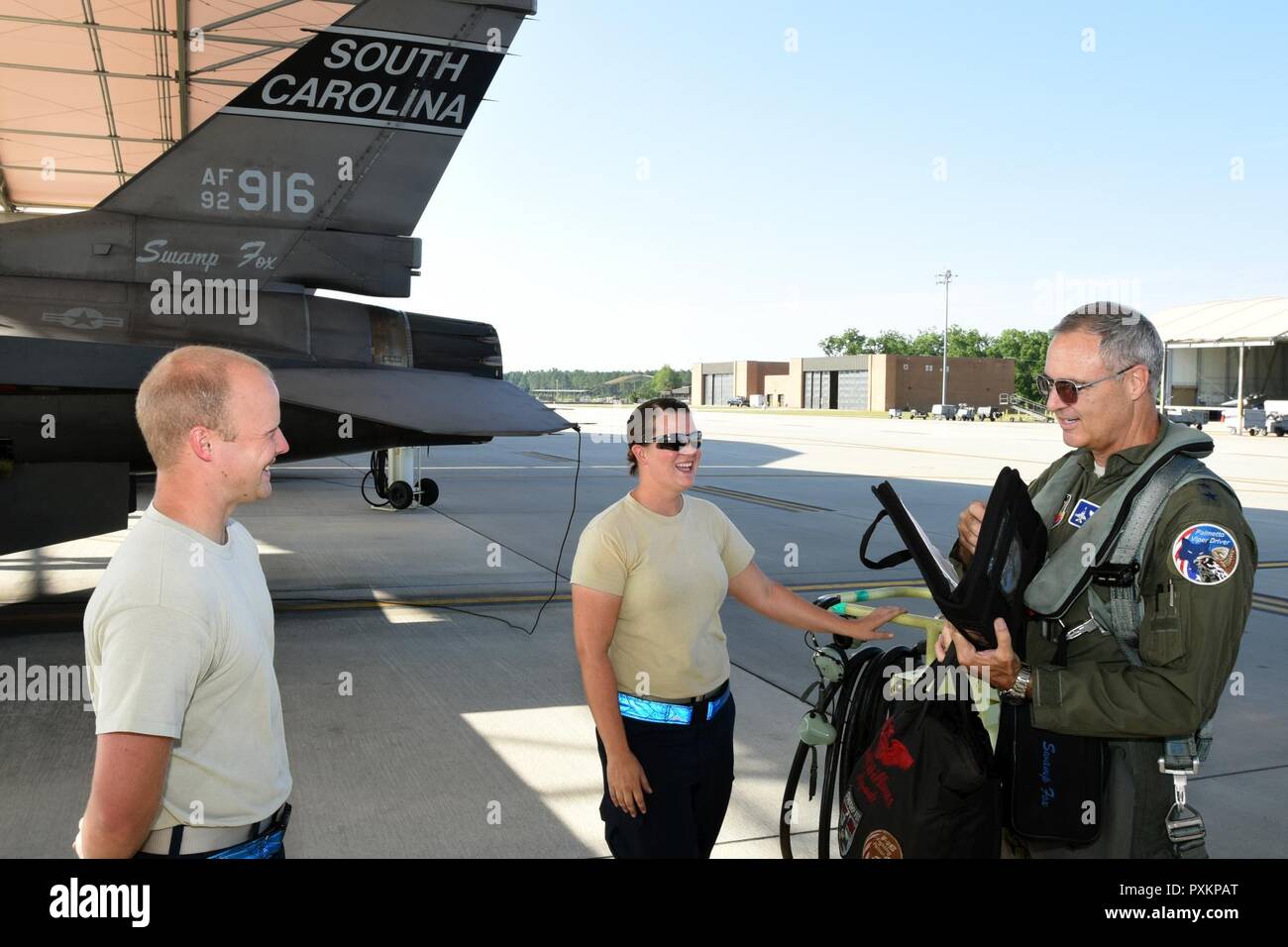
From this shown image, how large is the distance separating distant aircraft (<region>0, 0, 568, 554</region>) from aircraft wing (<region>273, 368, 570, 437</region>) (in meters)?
0.02

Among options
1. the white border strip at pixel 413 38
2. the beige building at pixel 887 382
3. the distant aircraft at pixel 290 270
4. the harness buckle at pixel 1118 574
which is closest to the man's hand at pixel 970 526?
the harness buckle at pixel 1118 574

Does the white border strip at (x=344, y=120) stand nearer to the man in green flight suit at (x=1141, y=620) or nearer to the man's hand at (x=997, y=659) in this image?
the man in green flight suit at (x=1141, y=620)

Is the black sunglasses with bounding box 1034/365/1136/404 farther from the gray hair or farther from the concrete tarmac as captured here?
the concrete tarmac

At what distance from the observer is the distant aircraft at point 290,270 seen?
7.32 metres

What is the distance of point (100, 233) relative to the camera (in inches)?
306

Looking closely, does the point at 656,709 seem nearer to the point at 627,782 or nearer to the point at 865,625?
the point at 627,782

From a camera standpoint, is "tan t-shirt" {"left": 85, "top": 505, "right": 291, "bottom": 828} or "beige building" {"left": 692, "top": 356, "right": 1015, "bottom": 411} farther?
"beige building" {"left": 692, "top": 356, "right": 1015, "bottom": 411}

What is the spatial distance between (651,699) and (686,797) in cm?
A: 32

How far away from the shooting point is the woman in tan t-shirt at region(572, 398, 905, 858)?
2.98 metres

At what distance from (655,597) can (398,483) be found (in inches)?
518

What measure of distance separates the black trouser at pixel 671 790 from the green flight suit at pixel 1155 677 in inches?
39.2

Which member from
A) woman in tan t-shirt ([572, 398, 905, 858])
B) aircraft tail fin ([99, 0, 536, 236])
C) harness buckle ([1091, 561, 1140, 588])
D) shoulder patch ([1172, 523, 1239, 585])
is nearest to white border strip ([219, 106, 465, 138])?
aircraft tail fin ([99, 0, 536, 236])

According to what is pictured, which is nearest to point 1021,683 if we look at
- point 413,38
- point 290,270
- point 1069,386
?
point 1069,386
